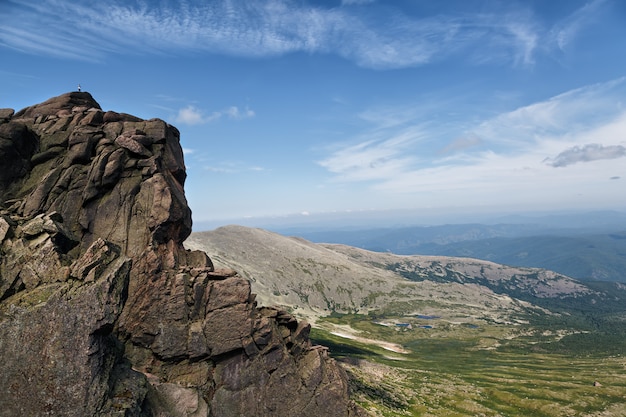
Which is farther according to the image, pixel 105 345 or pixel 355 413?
pixel 355 413

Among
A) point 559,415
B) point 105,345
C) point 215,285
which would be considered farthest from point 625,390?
point 105,345

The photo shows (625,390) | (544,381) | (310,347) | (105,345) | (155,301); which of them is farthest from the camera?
(544,381)

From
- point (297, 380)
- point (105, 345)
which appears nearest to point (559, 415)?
point (297, 380)

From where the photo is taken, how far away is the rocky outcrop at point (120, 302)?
30281mm

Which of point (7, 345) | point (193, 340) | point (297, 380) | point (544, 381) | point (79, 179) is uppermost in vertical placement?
point (79, 179)

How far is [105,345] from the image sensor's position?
32.5 metres

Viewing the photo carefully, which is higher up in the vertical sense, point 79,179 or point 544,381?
point 79,179

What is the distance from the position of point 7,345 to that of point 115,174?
69.2 ft

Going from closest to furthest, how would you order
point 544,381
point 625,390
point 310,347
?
point 310,347 < point 625,390 < point 544,381

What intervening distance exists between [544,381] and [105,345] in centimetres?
19937

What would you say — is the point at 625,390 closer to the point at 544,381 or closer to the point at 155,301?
the point at 544,381

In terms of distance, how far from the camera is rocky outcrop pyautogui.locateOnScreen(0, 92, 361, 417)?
3028 centimetres

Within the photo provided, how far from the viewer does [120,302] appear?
115ft

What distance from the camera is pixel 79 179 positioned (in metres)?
43.2
